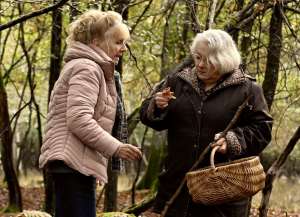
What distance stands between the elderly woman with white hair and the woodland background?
12.0 inches

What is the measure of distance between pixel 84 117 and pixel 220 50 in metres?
0.86

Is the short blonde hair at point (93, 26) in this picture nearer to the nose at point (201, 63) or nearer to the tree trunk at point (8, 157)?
the nose at point (201, 63)

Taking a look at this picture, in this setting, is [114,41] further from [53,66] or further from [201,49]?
[53,66]

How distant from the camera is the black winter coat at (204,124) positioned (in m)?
3.50

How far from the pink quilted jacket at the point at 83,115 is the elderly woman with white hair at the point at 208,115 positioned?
330 mm

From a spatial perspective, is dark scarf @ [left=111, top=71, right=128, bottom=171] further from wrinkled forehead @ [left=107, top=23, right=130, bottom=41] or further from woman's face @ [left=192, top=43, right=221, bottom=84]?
woman's face @ [left=192, top=43, right=221, bottom=84]

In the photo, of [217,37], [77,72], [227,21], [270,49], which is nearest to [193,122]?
[217,37]

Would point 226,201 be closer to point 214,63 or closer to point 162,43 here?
point 214,63

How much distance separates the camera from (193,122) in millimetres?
3531

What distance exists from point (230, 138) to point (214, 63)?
428 mm

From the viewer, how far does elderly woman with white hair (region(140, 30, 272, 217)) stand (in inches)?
138

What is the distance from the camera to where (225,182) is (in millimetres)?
3197

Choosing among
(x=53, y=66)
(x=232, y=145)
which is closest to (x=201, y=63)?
(x=232, y=145)

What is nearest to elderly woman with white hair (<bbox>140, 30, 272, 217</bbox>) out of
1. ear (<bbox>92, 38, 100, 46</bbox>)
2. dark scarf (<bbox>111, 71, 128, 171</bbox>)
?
dark scarf (<bbox>111, 71, 128, 171</bbox>)
